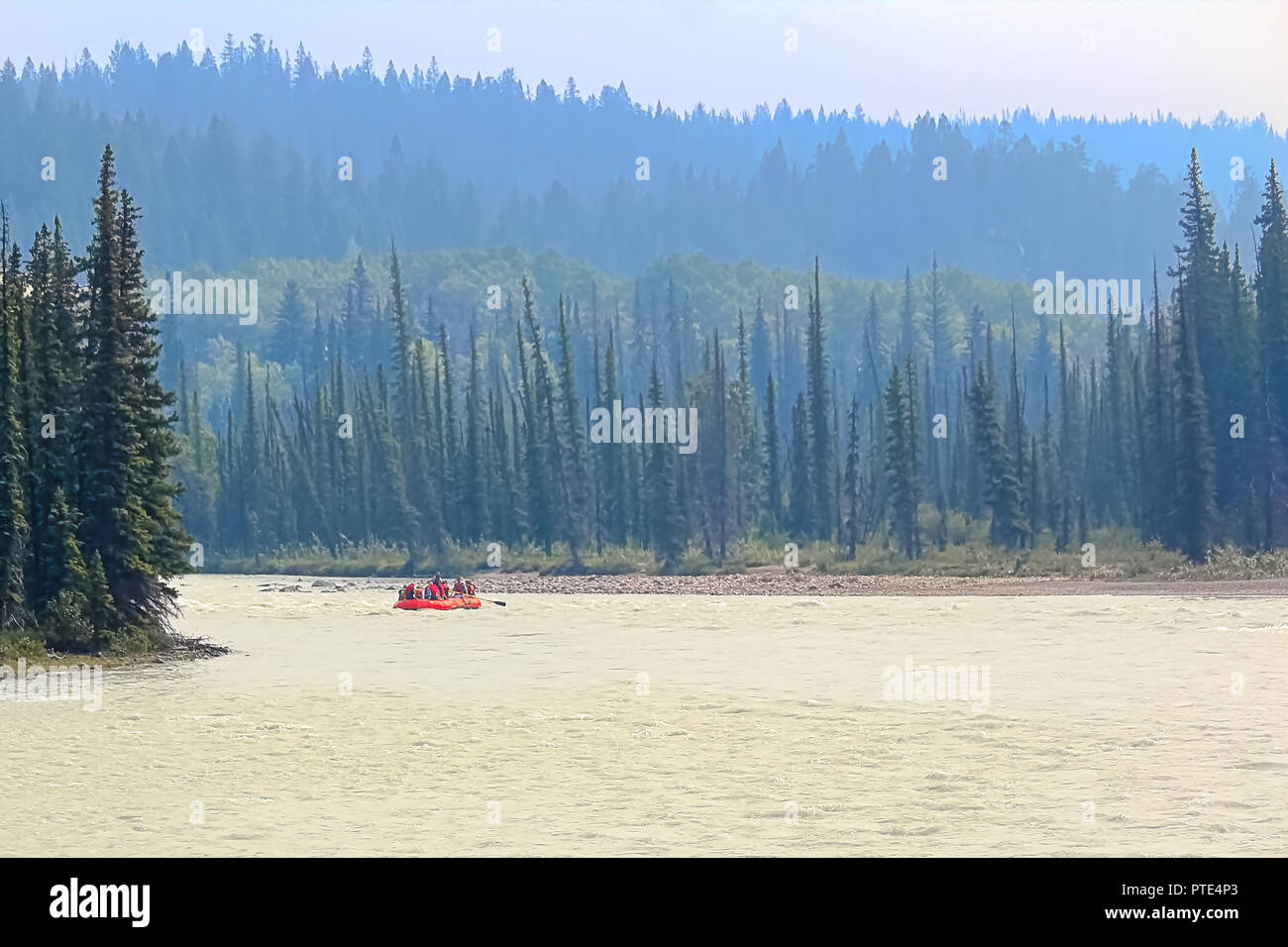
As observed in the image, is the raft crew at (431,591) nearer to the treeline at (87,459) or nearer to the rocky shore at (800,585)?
the rocky shore at (800,585)

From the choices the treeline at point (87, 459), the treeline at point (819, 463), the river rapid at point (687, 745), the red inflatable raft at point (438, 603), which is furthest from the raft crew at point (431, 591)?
the treeline at point (819, 463)

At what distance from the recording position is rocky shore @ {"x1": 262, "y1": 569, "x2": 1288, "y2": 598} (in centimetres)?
7131

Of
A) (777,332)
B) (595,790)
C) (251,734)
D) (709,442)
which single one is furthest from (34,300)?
(777,332)

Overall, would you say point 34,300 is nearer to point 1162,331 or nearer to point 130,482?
point 130,482

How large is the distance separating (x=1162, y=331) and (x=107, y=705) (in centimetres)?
7416

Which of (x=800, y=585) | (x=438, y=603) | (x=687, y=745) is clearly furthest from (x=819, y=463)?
(x=687, y=745)

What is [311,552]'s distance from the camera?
395ft

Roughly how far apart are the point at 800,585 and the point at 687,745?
51.5m

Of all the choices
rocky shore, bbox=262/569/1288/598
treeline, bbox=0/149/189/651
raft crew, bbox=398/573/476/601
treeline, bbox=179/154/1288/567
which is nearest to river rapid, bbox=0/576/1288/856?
treeline, bbox=0/149/189/651

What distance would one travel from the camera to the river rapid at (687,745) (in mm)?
24375

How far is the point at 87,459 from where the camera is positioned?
53531 mm

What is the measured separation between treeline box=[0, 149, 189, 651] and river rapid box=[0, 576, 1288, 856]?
3.79 metres

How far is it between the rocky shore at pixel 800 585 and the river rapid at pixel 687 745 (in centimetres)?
1392

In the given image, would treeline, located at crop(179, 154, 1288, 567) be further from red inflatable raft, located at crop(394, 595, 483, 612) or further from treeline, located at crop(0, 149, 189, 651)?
treeline, located at crop(0, 149, 189, 651)
